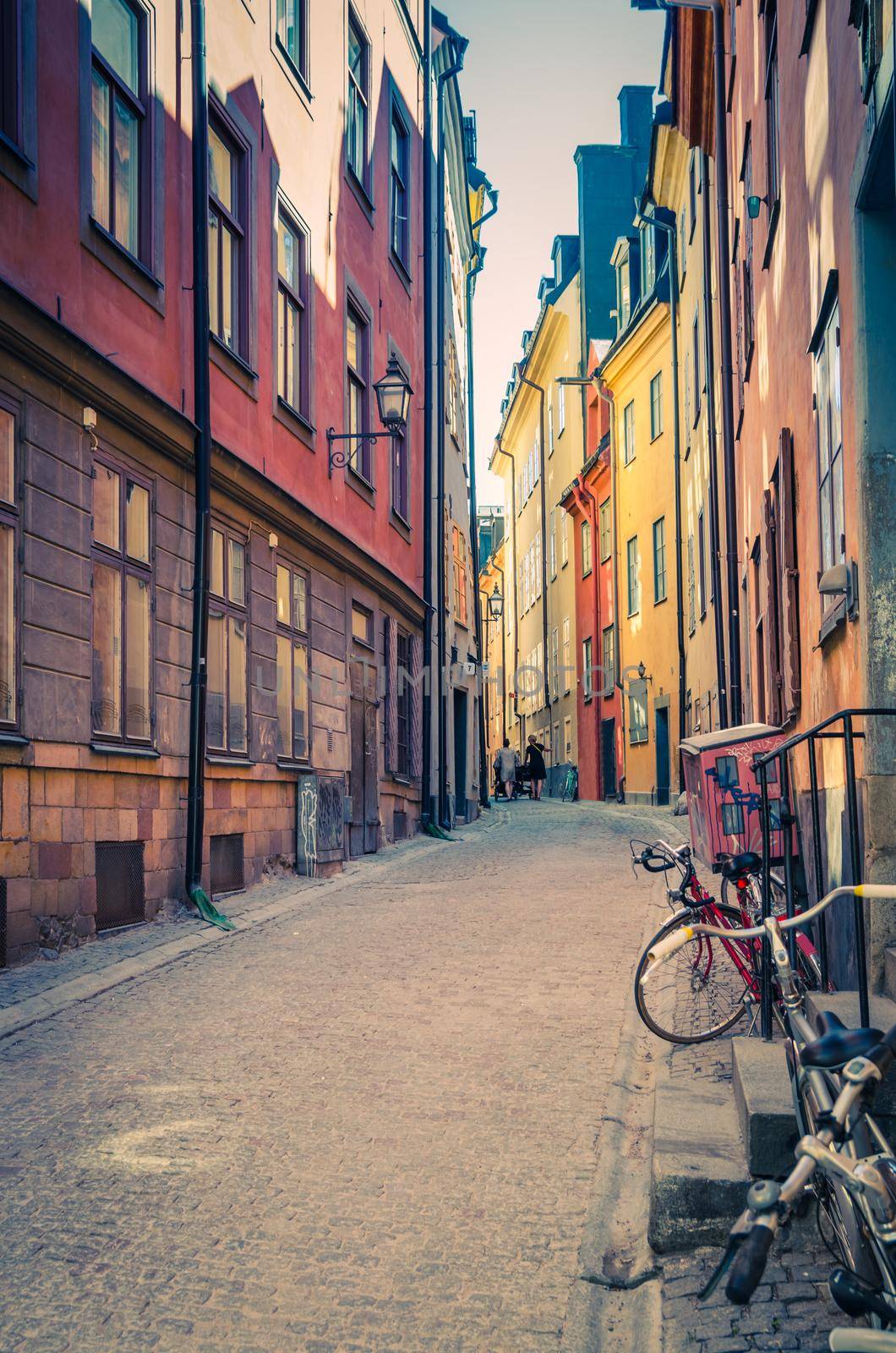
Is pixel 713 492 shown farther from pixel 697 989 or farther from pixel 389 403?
pixel 697 989

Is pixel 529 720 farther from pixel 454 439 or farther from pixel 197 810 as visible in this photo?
pixel 197 810

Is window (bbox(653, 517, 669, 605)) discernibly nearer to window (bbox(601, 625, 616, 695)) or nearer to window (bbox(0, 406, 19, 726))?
window (bbox(601, 625, 616, 695))

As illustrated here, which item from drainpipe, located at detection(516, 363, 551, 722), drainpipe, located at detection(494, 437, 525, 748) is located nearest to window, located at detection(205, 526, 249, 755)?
drainpipe, located at detection(516, 363, 551, 722)

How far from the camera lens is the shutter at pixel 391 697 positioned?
19.3m

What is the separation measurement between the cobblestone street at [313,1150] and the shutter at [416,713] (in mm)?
12171

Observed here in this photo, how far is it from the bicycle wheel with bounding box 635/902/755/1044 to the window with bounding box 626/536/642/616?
81.7ft

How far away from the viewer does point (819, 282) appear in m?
7.26

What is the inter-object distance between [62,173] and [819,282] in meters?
4.98

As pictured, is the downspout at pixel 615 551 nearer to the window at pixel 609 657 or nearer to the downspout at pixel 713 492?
the window at pixel 609 657

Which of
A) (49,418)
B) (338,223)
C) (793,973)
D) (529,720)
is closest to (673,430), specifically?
(338,223)

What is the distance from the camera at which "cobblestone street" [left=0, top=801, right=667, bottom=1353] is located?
3.59 metres

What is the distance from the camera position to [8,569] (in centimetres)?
808

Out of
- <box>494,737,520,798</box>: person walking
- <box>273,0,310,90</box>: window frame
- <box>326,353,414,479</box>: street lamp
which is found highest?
<box>273,0,310,90</box>: window frame

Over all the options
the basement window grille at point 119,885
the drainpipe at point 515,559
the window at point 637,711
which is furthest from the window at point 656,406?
the drainpipe at point 515,559
